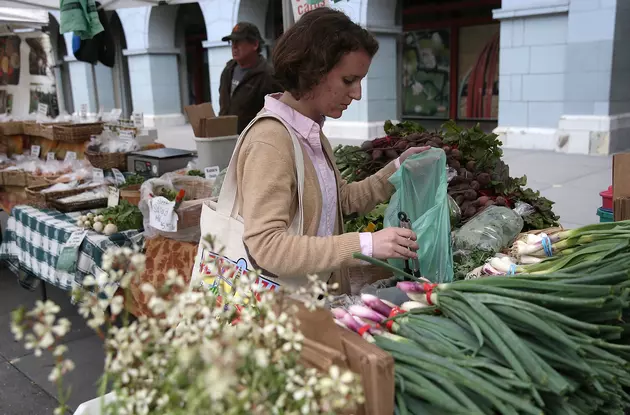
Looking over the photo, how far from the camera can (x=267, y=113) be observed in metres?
1.83

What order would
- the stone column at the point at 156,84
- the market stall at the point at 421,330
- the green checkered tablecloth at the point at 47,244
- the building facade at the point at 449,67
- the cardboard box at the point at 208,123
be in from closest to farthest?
1. the market stall at the point at 421,330
2. the green checkered tablecloth at the point at 47,244
3. the cardboard box at the point at 208,123
4. the building facade at the point at 449,67
5. the stone column at the point at 156,84

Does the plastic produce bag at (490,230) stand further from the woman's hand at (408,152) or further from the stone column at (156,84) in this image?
the stone column at (156,84)

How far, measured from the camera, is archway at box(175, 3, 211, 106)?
16.9 m

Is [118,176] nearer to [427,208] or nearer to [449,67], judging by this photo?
[427,208]

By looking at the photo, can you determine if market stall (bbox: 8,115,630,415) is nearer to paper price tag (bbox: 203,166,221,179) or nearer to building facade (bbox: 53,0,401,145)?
paper price tag (bbox: 203,166,221,179)

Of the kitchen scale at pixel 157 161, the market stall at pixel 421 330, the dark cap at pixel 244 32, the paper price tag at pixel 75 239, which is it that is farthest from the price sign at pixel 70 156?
the market stall at pixel 421 330

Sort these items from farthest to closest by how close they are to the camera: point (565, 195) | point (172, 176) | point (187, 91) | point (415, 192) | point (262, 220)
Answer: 1. point (187, 91)
2. point (565, 195)
3. point (172, 176)
4. point (415, 192)
5. point (262, 220)

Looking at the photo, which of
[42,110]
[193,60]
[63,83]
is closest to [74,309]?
[42,110]

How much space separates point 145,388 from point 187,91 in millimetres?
17315

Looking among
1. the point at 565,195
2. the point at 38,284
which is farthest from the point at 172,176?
the point at 565,195

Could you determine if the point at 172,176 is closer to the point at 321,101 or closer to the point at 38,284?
the point at 38,284

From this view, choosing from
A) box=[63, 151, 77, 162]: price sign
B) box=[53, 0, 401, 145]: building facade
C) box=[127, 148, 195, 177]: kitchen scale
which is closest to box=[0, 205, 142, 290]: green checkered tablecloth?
box=[127, 148, 195, 177]: kitchen scale

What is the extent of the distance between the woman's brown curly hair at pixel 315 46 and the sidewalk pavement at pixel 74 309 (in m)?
1.13

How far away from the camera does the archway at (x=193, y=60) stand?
1688cm
